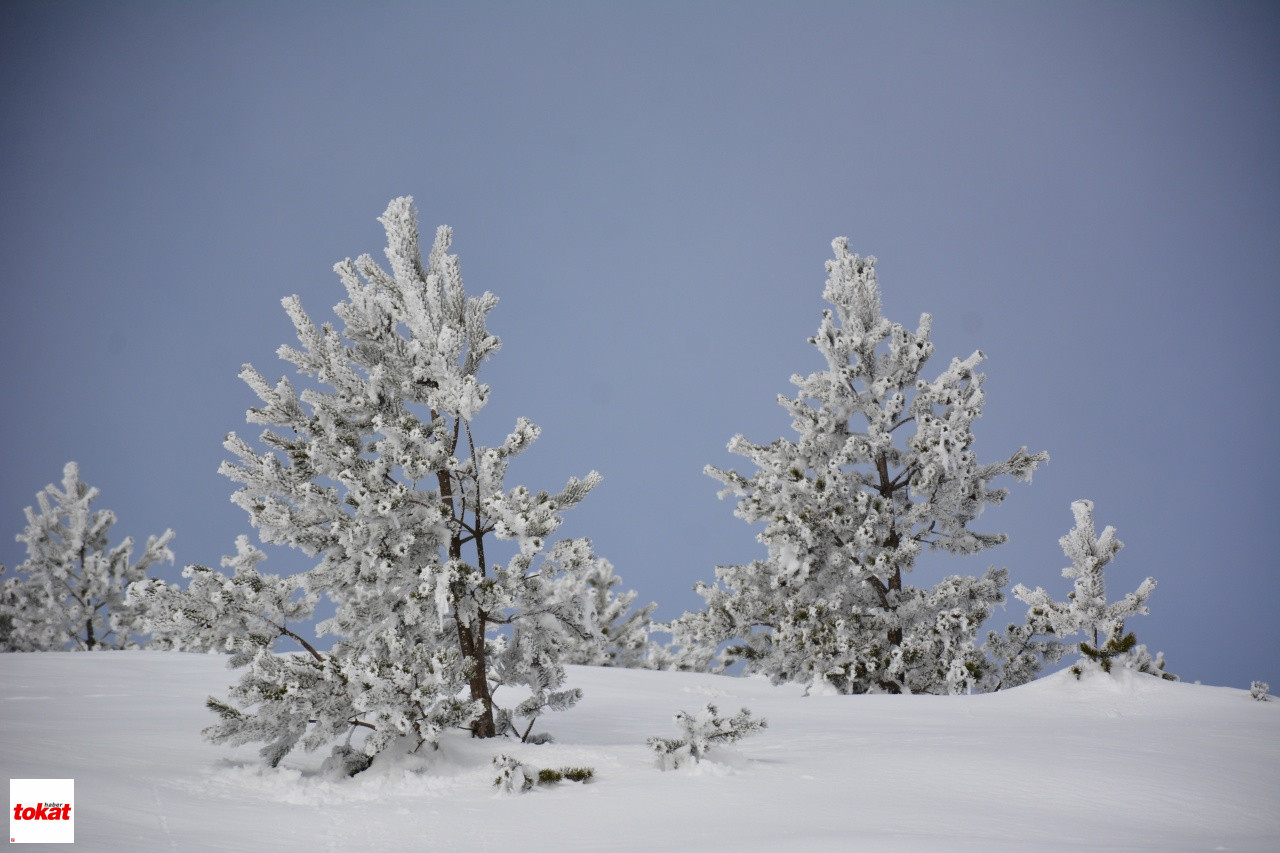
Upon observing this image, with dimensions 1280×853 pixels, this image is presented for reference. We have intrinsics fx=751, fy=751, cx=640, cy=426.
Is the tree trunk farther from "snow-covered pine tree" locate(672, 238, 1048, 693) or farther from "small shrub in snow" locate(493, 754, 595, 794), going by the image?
"snow-covered pine tree" locate(672, 238, 1048, 693)

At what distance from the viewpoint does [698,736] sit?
19.1 ft

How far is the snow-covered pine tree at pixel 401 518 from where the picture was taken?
6355 mm

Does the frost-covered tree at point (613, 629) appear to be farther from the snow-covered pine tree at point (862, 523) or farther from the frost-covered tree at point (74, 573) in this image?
the frost-covered tree at point (74, 573)

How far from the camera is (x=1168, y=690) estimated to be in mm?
9734

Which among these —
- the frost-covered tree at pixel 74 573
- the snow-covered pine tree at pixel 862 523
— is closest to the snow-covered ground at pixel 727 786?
the snow-covered pine tree at pixel 862 523

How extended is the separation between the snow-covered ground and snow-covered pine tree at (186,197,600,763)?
728mm

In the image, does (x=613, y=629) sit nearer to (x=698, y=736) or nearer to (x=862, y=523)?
(x=862, y=523)

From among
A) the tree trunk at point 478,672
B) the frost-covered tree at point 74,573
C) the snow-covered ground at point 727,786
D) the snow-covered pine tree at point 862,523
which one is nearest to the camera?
the snow-covered ground at point 727,786

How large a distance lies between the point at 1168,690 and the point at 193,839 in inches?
432

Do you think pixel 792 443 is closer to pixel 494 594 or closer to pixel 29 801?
pixel 494 594

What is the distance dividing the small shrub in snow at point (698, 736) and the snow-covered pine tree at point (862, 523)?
741cm

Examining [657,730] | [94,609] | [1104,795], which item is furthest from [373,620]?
[94,609]

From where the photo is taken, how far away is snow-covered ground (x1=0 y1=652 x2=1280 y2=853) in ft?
12.8

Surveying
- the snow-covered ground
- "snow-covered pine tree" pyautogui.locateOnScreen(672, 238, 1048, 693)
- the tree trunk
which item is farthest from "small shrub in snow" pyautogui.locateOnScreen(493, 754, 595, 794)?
"snow-covered pine tree" pyautogui.locateOnScreen(672, 238, 1048, 693)
